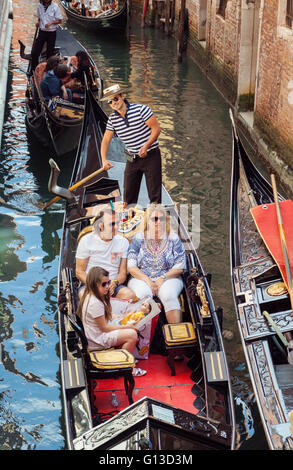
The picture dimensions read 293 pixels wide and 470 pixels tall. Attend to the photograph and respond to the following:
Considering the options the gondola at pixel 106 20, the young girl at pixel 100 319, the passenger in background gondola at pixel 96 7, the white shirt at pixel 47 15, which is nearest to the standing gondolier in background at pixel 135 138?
the young girl at pixel 100 319

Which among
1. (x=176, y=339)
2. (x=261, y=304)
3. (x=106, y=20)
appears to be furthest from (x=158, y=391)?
(x=106, y=20)

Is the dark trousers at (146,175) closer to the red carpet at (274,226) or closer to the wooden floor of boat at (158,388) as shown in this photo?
the red carpet at (274,226)

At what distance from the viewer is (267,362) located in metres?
2.32

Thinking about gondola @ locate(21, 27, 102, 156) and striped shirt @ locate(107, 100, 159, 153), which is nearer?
striped shirt @ locate(107, 100, 159, 153)

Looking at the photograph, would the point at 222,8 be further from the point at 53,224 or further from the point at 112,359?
the point at 112,359

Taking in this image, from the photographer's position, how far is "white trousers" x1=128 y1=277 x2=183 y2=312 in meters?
2.61

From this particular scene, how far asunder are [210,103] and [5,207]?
293cm

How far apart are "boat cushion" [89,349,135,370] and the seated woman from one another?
→ 0.42m

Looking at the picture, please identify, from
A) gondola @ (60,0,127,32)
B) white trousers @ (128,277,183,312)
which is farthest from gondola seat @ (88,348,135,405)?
gondola @ (60,0,127,32)

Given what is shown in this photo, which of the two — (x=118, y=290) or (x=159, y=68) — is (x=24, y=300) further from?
(x=159, y=68)

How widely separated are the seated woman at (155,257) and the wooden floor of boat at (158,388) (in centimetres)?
37

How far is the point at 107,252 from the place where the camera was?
9.02 feet

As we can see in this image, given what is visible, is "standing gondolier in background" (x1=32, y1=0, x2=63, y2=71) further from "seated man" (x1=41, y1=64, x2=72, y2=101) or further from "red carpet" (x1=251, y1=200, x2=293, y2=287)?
"red carpet" (x1=251, y1=200, x2=293, y2=287)

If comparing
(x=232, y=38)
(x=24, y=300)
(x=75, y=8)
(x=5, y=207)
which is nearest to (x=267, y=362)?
(x=24, y=300)
